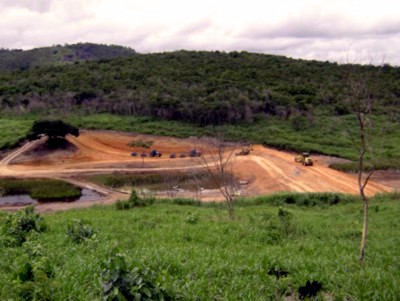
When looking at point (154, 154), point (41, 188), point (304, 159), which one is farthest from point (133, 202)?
point (154, 154)

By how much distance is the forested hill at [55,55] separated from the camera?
102 metres

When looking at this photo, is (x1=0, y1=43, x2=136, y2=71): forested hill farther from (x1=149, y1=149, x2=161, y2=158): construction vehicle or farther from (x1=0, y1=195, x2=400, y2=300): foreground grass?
(x1=0, y1=195, x2=400, y2=300): foreground grass

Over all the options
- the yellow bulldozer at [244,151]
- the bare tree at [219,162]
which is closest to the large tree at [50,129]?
the bare tree at [219,162]

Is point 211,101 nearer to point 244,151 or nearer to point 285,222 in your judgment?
point 244,151

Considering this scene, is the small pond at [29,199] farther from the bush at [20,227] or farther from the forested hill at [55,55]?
the forested hill at [55,55]

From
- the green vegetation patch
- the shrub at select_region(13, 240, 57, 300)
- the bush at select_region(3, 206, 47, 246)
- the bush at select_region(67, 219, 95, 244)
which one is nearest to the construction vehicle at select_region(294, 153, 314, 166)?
the green vegetation patch

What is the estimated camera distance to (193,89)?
1842 inches

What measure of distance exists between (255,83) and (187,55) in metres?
19.5

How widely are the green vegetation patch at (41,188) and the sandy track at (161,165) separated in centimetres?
102

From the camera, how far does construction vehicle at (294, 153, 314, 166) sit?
29.9m

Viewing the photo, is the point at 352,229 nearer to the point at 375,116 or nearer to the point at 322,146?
the point at 322,146

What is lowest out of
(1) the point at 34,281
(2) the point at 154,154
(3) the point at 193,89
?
(2) the point at 154,154

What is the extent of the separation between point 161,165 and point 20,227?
21990mm

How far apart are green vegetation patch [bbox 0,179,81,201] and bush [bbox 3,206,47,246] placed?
48.5 ft
